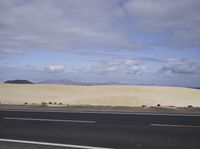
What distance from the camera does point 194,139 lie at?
34.2 ft

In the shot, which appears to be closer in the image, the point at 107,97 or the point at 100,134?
the point at 100,134

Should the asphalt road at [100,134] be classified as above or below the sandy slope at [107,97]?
below

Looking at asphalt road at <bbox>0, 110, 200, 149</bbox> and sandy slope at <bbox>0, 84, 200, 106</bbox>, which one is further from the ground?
sandy slope at <bbox>0, 84, 200, 106</bbox>

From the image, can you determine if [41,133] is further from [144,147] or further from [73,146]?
[144,147]

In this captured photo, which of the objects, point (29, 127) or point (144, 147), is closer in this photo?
point (144, 147)

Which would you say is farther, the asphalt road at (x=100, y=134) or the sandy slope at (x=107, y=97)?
the sandy slope at (x=107, y=97)

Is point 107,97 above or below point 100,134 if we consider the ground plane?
above

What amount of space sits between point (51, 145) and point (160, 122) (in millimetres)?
6445

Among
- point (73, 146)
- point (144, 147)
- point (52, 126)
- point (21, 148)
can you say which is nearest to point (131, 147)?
point (144, 147)

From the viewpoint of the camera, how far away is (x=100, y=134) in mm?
11438

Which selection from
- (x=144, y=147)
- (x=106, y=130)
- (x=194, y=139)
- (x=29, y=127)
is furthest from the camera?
(x=29, y=127)

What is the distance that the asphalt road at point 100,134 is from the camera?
31.9 feet

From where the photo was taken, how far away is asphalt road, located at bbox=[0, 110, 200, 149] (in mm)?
9711

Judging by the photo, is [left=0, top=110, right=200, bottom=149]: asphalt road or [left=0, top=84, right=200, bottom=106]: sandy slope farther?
[left=0, top=84, right=200, bottom=106]: sandy slope
